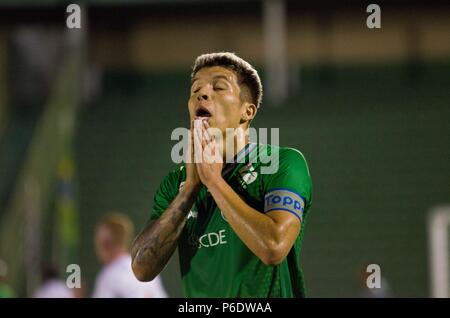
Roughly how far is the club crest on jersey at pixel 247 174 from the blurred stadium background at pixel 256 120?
861 cm

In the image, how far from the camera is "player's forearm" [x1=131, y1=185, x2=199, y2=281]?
3203 mm

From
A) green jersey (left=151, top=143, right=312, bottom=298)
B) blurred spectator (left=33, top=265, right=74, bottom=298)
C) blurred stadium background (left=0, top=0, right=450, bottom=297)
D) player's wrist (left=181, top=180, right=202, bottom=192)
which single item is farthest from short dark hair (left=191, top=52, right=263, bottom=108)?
blurred stadium background (left=0, top=0, right=450, bottom=297)

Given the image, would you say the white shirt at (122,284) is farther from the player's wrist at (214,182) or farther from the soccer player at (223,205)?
the player's wrist at (214,182)

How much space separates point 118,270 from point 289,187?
3199 millimetres

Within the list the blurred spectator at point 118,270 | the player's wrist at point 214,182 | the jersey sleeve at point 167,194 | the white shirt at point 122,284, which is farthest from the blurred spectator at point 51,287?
the player's wrist at point 214,182

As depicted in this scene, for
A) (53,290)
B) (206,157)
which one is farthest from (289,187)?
(53,290)

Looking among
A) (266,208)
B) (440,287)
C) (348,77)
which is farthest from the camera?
(348,77)

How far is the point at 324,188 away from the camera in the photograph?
13359mm

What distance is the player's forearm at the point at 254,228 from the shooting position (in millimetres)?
3037

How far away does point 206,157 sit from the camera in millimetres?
3131

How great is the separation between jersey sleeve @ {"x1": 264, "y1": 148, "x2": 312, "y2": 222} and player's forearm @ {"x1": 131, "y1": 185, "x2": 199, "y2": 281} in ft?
0.86
